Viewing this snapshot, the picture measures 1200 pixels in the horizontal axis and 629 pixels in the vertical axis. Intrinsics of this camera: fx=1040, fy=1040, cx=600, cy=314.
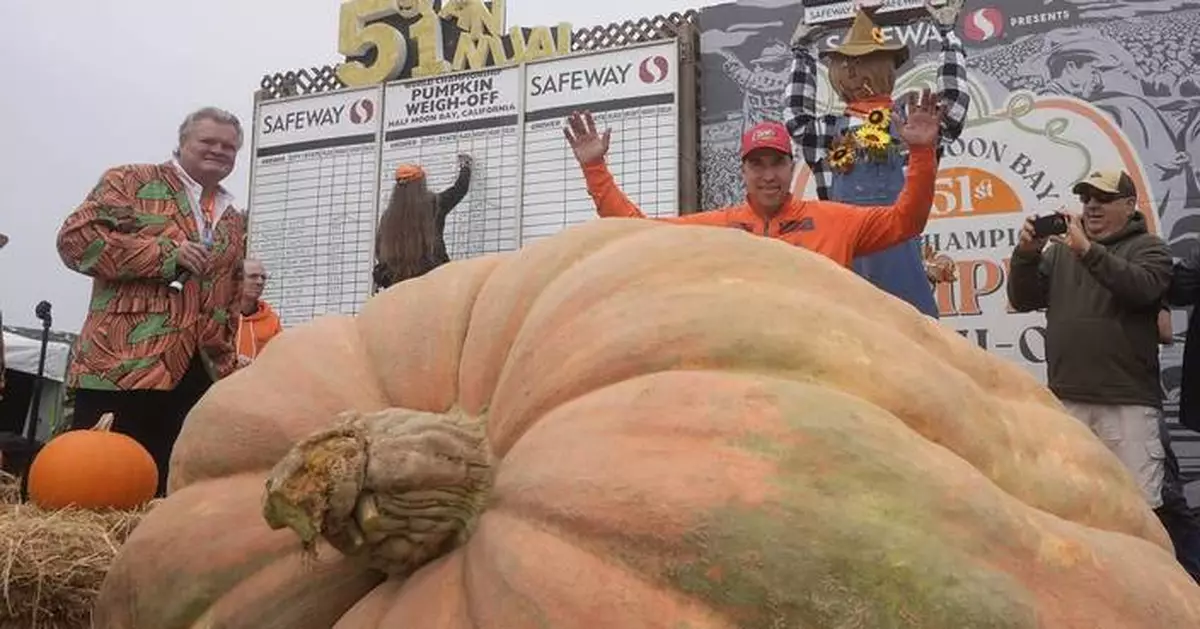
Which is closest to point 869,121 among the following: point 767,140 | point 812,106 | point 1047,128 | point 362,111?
point 812,106

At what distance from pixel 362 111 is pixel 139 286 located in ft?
13.4

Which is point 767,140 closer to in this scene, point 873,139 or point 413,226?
point 873,139

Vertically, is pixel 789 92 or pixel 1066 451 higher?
pixel 789 92

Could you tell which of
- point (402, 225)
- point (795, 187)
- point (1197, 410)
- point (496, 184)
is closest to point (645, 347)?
point (1197, 410)

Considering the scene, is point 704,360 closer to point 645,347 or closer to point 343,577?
point 645,347

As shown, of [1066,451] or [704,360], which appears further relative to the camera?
[1066,451]

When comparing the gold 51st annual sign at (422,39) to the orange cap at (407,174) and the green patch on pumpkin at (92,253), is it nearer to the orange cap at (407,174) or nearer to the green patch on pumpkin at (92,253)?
the orange cap at (407,174)

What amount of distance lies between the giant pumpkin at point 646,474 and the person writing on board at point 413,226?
3.42 meters

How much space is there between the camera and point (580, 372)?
4.03 ft

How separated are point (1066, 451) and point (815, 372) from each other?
437mm

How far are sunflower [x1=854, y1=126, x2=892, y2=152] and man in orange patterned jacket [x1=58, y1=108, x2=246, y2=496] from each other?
7.46ft

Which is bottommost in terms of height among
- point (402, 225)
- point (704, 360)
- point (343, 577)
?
point (343, 577)

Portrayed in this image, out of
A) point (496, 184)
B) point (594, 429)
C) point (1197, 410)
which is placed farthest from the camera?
point (496, 184)

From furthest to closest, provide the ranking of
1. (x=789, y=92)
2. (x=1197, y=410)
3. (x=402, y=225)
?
(x=402, y=225), (x=789, y=92), (x=1197, y=410)
